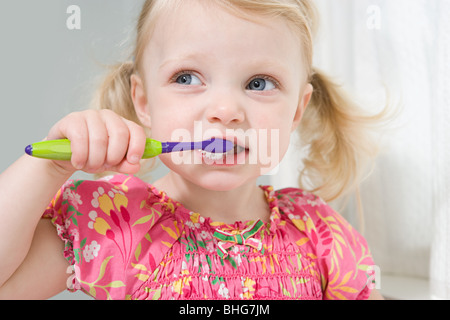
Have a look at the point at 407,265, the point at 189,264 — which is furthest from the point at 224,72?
the point at 407,265

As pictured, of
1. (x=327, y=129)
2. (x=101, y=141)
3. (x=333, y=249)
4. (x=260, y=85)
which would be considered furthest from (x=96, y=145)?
(x=327, y=129)

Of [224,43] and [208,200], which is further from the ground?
[224,43]

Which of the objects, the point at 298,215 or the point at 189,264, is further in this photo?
the point at 298,215

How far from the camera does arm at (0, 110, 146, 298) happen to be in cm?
61

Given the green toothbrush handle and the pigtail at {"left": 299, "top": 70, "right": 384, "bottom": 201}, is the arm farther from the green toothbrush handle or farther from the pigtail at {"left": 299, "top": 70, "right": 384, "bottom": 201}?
the pigtail at {"left": 299, "top": 70, "right": 384, "bottom": 201}

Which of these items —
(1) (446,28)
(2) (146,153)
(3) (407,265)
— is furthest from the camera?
(3) (407,265)

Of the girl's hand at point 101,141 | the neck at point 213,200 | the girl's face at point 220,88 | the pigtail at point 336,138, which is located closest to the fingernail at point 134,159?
the girl's hand at point 101,141

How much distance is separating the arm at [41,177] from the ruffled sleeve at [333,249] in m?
0.36

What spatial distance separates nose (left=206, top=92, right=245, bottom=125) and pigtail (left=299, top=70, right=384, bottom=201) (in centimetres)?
34

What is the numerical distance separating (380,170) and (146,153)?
638 millimetres

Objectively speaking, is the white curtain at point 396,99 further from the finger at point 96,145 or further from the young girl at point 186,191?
the finger at point 96,145

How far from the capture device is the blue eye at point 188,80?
0.74 meters

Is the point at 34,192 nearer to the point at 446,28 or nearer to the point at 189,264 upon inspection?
the point at 189,264

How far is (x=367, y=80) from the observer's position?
3.63ft
